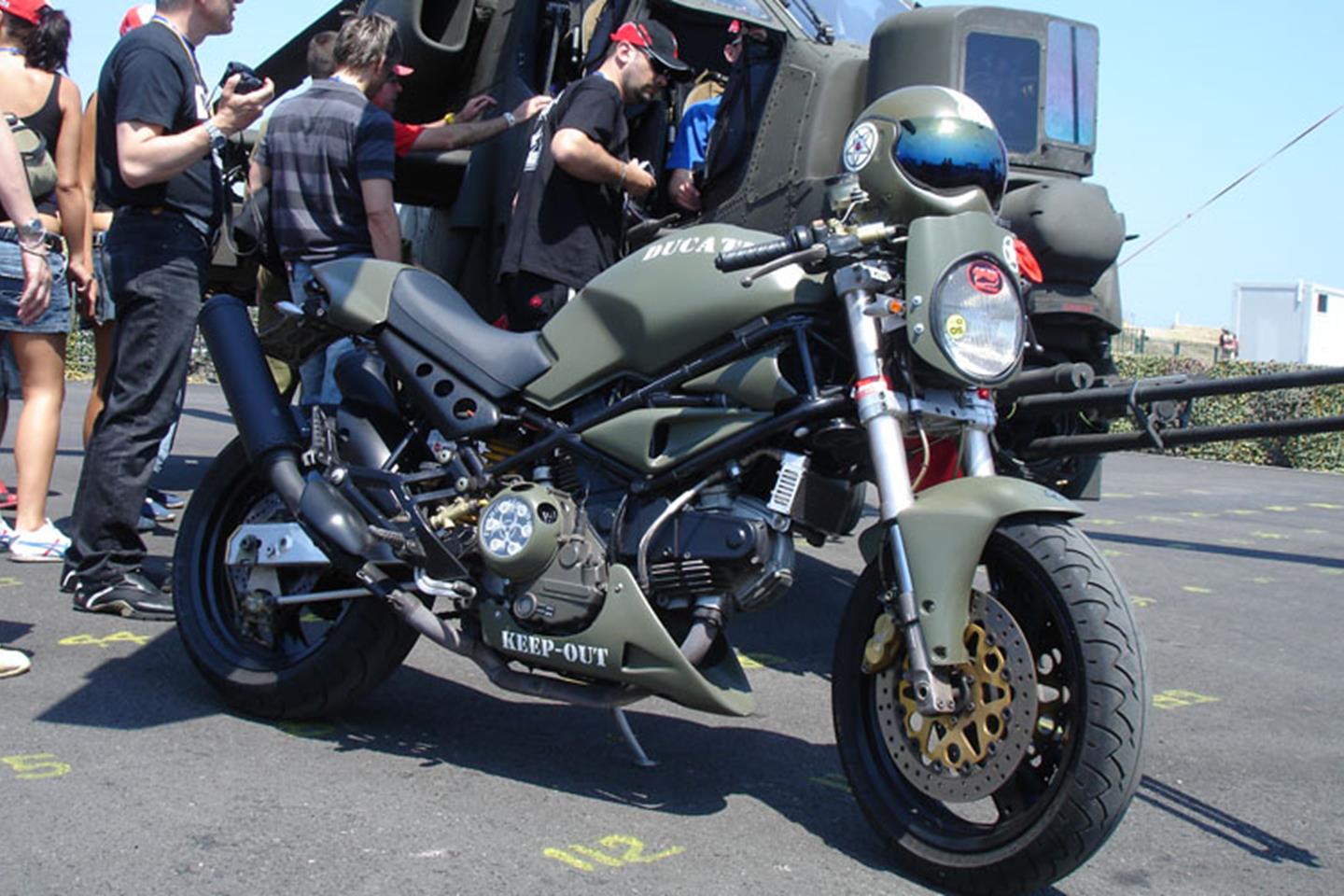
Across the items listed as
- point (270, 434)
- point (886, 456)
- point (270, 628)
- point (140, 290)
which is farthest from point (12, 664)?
point (886, 456)

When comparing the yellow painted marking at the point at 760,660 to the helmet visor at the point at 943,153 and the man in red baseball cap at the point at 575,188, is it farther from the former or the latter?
the helmet visor at the point at 943,153

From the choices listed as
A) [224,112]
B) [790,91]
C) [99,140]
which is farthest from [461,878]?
[790,91]

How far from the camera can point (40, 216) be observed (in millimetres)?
5164

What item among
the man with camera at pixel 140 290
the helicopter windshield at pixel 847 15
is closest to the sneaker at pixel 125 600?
the man with camera at pixel 140 290

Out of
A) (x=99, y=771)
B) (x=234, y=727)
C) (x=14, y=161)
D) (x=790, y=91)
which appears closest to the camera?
(x=99, y=771)

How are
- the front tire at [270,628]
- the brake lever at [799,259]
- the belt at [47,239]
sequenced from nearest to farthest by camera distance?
the brake lever at [799,259], the front tire at [270,628], the belt at [47,239]

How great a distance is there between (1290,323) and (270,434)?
110 feet

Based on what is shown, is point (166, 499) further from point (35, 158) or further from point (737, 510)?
point (737, 510)

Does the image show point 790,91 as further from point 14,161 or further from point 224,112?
point 14,161

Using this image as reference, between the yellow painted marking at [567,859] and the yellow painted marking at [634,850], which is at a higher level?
Result: the yellow painted marking at [567,859]

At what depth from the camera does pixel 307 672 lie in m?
3.52

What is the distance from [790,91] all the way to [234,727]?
3.17 m

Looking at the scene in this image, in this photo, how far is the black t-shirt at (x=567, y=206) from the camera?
4.48 m

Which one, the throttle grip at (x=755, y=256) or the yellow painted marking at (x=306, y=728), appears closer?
the throttle grip at (x=755, y=256)
